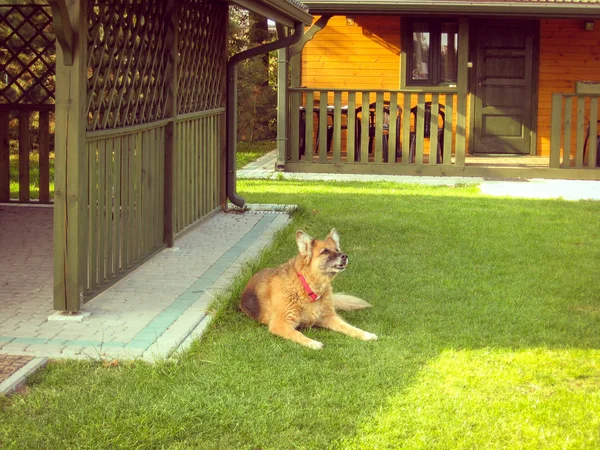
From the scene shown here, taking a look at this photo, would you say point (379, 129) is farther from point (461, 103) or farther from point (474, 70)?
point (474, 70)

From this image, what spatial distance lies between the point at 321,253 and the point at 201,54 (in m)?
4.93

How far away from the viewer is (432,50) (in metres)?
18.1

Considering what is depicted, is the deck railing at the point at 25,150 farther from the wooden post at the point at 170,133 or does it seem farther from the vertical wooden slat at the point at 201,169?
the wooden post at the point at 170,133

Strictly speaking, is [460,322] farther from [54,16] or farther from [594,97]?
[594,97]

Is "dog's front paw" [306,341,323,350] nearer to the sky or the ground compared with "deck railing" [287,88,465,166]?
nearer to the ground

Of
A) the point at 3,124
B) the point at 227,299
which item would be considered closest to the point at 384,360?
the point at 227,299

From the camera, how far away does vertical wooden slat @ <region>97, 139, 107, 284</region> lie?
24.4 ft

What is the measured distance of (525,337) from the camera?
673 cm

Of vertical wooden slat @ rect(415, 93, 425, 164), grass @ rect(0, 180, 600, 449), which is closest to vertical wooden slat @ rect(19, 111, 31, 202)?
grass @ rect(0, 180, 600, 449)

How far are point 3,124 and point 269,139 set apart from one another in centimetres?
1313

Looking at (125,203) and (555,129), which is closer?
(125,203)

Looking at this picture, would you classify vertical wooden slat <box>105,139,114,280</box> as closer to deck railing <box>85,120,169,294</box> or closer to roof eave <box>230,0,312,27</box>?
deck railing <box>85,120,169,294</box>

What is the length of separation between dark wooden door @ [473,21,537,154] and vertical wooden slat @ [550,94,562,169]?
7.33 ft

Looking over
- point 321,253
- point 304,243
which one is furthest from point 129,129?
point 321,253
